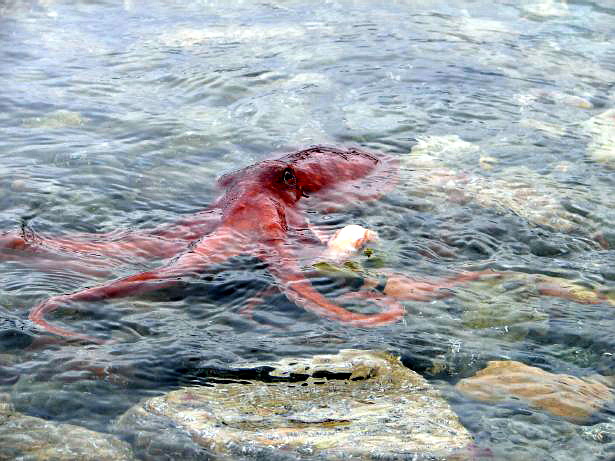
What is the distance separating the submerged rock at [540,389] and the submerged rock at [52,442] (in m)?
1.68

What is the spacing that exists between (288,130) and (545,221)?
2.76 m

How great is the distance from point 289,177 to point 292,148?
3.80ft

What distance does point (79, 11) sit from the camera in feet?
37.3

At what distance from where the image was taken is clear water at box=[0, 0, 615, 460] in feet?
13.4

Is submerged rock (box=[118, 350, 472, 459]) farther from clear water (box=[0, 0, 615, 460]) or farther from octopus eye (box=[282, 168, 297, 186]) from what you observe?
octopus eye (box=[282, 168, 297, 186])

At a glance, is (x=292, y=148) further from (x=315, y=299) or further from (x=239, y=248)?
(x=315, y=299)

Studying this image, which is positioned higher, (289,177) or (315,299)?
(289,177)

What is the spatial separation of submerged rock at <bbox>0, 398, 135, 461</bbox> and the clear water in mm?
120

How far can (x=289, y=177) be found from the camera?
591cm

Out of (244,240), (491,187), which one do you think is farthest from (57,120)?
(491,187)

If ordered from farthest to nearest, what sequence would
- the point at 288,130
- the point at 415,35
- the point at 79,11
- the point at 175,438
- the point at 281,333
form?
the point at 79,11 < the point at 415,35 < the point at 288,130 < the point at 281,333 < the point at 175,438

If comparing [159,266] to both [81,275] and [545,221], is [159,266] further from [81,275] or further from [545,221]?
[545,221]

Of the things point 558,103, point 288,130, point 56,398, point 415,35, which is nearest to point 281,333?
point 56,398

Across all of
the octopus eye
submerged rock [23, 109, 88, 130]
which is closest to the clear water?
submerged rock [23, 109, 88, 130]
